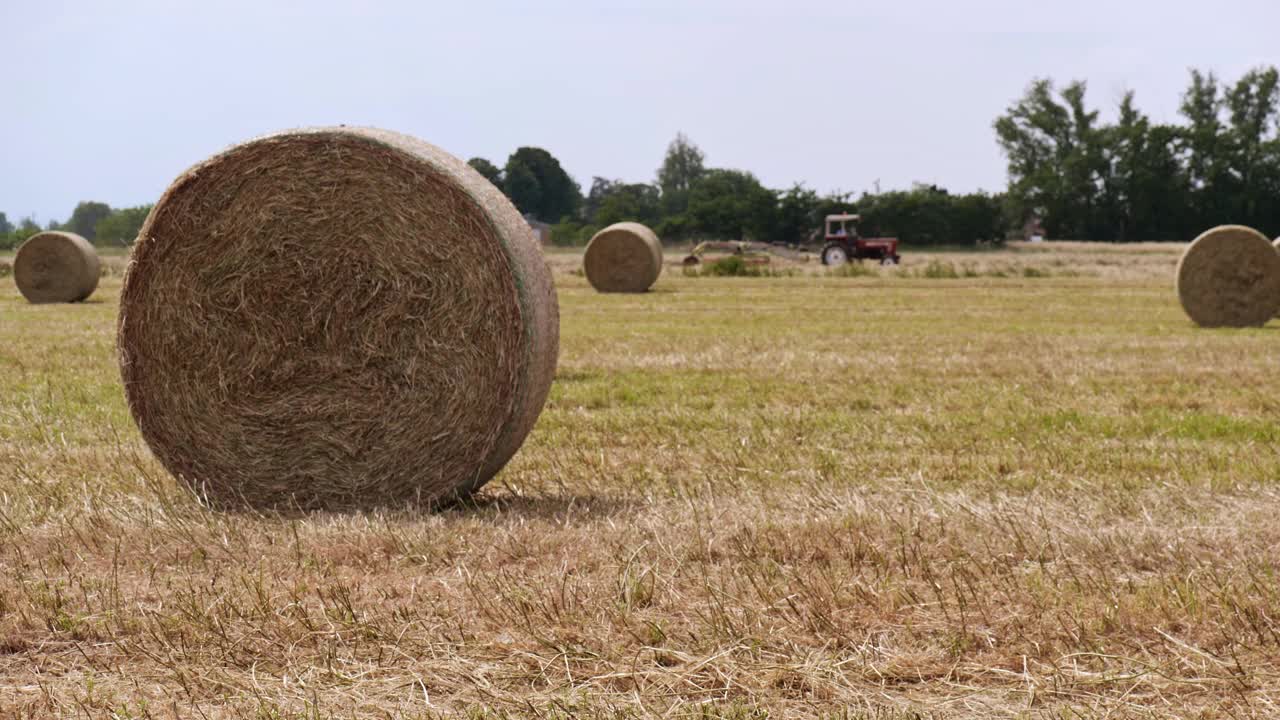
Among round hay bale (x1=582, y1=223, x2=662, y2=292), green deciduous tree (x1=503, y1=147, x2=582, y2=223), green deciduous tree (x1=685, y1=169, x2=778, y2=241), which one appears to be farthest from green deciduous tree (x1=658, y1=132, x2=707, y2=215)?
round hay bale (x1=582, y1=223, x2=662, y2=292)

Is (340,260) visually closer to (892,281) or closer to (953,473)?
(953,473)

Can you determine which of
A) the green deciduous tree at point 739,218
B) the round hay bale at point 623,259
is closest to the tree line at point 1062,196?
the green deciduous tree at point 739,218

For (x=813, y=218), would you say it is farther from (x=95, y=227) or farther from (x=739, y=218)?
(x=95, y=227)

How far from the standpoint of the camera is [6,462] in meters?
7.12

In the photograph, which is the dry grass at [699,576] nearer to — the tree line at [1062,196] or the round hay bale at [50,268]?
the round hay bale at [50,268]

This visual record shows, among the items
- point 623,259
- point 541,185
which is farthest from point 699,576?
point 541,185

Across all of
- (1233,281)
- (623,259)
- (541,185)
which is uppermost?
(541,185)

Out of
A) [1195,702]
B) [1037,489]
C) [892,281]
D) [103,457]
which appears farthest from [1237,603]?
[892,281]

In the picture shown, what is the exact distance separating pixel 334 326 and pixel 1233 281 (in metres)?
14.4

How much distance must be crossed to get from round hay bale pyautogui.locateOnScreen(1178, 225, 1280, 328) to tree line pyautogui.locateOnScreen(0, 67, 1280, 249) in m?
37.7

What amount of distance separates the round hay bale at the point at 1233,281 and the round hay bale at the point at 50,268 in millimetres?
17456

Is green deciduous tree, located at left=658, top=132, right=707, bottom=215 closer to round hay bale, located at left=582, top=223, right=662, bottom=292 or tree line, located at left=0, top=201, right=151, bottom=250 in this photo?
tree line, located at left=0, top=201, right=151, bottom=250

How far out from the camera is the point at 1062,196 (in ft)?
227

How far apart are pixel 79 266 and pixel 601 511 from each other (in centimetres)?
1910
